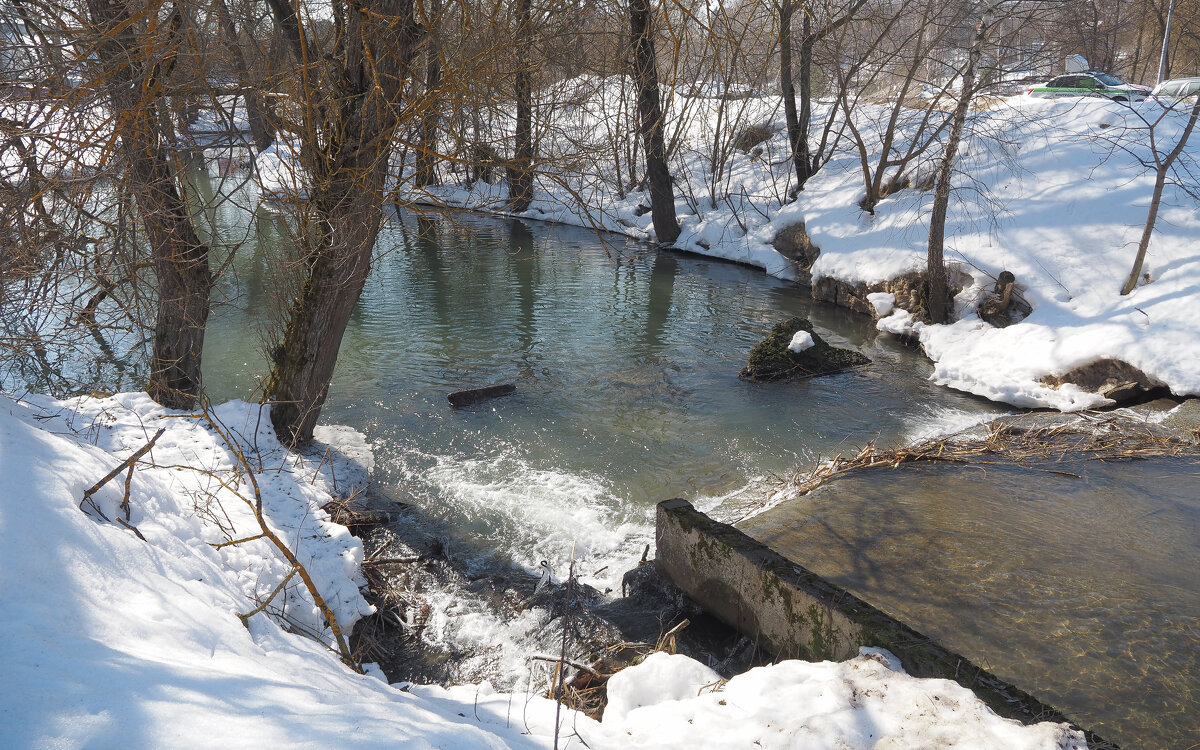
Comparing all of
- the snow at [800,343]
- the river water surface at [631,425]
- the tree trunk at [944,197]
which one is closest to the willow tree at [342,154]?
the river water surface at [631,425]

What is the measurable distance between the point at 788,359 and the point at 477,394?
192 inches

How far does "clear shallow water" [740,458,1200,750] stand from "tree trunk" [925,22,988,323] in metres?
5.82

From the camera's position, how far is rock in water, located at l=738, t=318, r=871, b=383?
11.3m

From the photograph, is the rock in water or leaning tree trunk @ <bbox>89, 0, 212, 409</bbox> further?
the rock in water

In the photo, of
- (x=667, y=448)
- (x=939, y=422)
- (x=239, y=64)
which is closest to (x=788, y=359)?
(x=939, y=422)

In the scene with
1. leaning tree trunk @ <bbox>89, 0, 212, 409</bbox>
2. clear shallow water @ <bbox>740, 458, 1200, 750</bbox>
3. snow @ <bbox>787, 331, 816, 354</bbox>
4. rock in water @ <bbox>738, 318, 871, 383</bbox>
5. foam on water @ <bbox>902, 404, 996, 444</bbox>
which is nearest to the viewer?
clear shallow water @ <bbox>740, 458, 1200, 750</bbox>

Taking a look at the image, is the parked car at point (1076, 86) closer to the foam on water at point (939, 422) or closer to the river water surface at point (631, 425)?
the river water surface at point (631, 425)

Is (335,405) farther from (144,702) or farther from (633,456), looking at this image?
(144,702)

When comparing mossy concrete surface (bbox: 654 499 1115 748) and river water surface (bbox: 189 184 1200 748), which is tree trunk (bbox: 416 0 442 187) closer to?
river water surface (bbox: 189 184 1200 748)

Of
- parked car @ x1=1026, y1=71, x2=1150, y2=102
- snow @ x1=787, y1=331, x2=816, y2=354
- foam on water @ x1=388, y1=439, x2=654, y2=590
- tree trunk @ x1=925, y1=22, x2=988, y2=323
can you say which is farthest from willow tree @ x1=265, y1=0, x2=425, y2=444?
parked car @ x1=1026, y1=71, x2=1150, y2=102

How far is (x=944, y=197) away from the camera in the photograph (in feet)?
41.7

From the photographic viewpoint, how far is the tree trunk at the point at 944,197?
473 inches

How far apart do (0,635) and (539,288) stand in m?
14.5

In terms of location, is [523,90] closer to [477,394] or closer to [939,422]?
[477,394]
